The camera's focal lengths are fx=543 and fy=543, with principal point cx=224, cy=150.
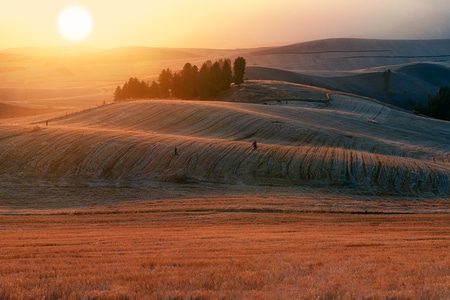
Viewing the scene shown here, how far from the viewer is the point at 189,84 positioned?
103 meters

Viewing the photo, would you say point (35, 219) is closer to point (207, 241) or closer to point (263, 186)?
point (207, 241)

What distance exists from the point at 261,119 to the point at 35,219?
127 ft

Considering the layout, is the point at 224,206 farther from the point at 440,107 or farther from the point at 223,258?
the point at 440,107

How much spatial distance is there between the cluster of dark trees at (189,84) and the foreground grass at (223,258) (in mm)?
74970

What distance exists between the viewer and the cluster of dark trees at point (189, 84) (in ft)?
335

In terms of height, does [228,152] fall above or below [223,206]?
above

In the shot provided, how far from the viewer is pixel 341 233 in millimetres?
23500

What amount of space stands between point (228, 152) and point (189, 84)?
189 ft

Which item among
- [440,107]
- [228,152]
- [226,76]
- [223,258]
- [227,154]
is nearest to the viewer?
[223,258]

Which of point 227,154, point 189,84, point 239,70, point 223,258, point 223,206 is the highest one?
point 239,70

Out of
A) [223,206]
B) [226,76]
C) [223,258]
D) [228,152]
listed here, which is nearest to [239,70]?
[226,76]

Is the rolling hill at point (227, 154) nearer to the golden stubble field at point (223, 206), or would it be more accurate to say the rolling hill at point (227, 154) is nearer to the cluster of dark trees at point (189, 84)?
the golden stubble field at point (223, 206)

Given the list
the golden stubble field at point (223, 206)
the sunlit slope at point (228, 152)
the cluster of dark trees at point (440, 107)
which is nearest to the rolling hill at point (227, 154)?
the sunlit slope at point (228, 152)

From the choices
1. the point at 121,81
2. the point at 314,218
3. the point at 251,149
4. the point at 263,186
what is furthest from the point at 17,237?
the point at 121,81
